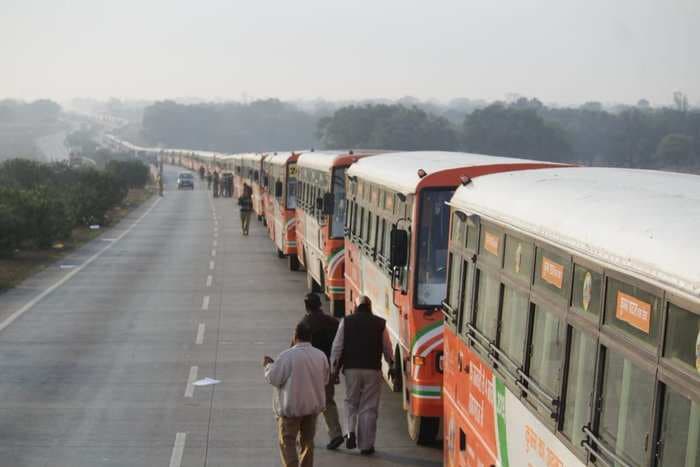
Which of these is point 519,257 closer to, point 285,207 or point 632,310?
→ point 632,310

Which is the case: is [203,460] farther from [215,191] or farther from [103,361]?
[215,191]

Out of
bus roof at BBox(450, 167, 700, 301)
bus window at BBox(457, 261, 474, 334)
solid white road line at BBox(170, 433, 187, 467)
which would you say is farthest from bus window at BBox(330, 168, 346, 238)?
bus roof at BBox(450, 167, 700, 301)

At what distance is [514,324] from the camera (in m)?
7.57

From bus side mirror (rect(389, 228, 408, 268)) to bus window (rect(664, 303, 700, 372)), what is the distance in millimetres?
7443

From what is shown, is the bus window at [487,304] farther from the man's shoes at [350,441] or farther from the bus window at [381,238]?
the bus window at [381,238]

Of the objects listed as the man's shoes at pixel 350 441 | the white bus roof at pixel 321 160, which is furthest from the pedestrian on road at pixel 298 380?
the white bus roof at pixel 321 160

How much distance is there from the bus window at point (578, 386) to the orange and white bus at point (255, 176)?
41.1m

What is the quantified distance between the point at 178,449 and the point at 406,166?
4.17 m

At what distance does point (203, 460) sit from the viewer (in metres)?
12.2

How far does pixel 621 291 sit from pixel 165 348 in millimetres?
14554

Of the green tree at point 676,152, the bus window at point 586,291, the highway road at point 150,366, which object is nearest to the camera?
the bus window at point 586,291

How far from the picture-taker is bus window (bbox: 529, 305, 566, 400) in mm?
6364

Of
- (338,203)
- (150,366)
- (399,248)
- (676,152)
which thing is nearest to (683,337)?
(399,248)

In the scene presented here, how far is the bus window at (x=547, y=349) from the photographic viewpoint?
20.9 feet
